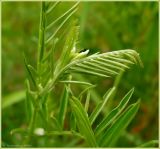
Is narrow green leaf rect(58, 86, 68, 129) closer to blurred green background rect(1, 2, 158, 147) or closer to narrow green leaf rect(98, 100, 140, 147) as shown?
narrow green leaf rect(98, 100, 140, 147)

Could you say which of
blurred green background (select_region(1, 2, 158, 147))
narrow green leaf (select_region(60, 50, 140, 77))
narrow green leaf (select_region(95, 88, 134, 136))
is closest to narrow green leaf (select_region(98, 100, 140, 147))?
narrow green leaf (select_region(95, 88, 134, 136))

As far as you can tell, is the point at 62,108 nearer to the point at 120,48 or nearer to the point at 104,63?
the point at 104,63

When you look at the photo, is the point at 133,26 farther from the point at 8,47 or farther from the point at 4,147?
the point at 4,147

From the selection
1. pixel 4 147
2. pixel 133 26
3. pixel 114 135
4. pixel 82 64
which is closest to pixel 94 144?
pixel 114 135

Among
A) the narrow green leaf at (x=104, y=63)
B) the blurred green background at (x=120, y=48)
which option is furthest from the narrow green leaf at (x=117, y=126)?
the blurred green background at (x=120, y=48)

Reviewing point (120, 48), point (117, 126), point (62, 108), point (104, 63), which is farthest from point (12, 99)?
point (104, 63)

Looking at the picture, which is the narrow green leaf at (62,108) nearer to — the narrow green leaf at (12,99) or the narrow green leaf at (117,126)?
the narrow green leaf at (117,126)
